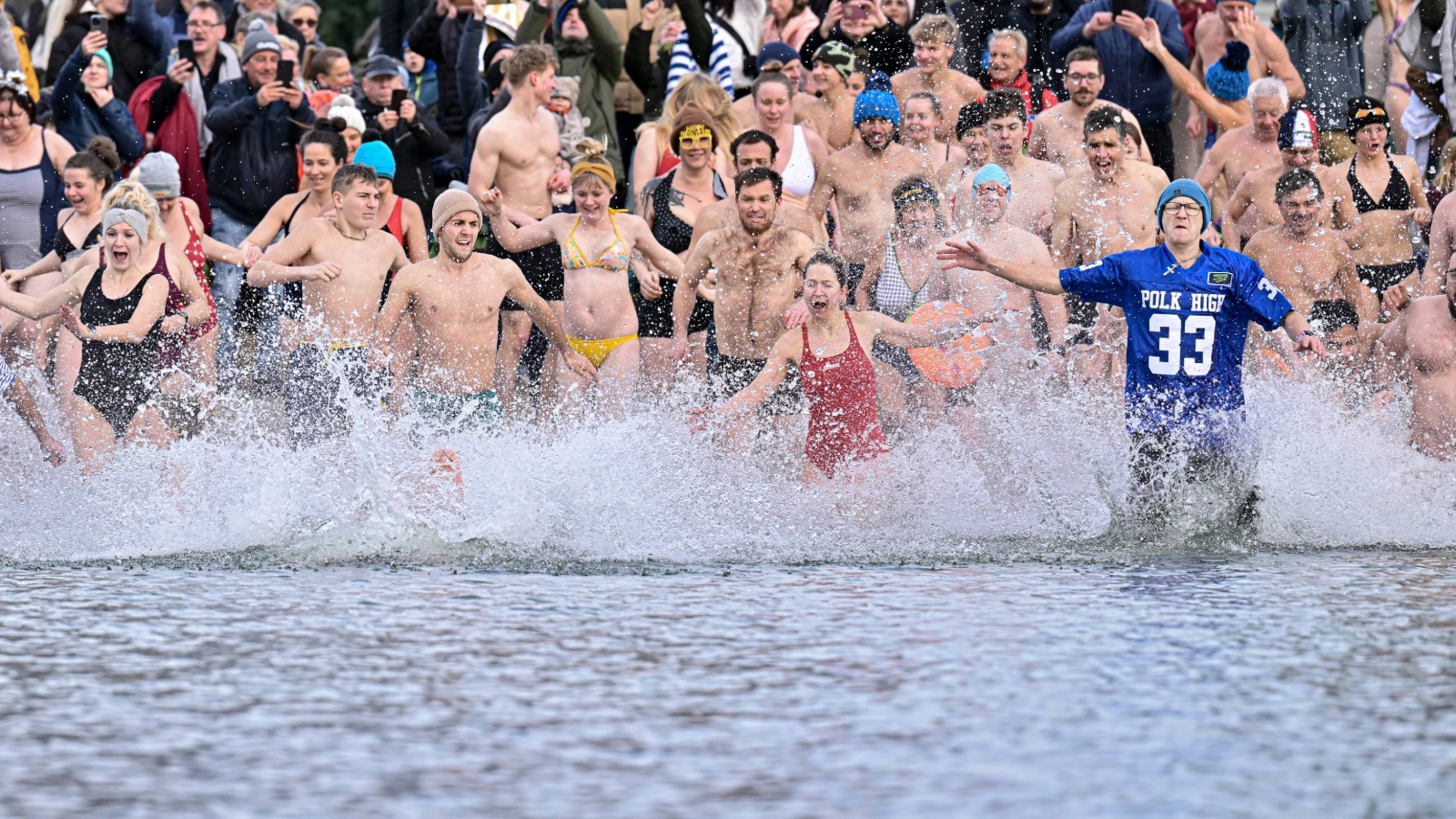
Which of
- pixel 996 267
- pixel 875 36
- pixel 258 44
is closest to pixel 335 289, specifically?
pixel 258 44

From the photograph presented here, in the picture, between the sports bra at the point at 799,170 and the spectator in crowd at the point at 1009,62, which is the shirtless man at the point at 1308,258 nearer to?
the spectator in crowd at the point at 1009,62

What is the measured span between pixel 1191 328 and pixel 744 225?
2.69 meters

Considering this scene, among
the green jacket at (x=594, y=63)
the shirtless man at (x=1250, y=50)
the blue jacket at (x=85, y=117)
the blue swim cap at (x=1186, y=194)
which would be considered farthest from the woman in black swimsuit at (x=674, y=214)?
the blue jacket at (x=85, y=117)

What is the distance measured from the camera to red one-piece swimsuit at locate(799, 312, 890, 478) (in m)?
11.3

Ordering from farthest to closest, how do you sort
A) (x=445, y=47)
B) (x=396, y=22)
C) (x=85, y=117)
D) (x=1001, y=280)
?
(x=396, y=22) → (x=445, y=47) → (x=85, y=117) → (x=1001, y=280)

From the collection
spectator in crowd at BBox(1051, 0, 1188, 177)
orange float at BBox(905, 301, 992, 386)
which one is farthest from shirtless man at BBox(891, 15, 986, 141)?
orange float at BBox(905, 301, 992, 386)

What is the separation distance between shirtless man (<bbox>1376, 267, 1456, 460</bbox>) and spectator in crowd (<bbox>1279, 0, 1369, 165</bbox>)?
3598mm

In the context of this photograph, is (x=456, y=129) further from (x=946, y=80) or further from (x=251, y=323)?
(x=946, y=80)

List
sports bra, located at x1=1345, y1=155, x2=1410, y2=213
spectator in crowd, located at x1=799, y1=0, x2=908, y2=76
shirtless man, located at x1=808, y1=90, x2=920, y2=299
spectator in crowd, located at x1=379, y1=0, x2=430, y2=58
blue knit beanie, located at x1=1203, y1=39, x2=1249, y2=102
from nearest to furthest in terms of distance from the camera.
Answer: shirtless man, located at x1=808, y1=90, x2=920, y2=299, sports bra, located at x1=1345, y1=155, x2=1410, y2=213, blue knit beanie, located at x1=1203, y1=39, x2=1249, y2=102, spectator in crowd, located at x1=799, y1=0, x2=908, y2=76, spectator in crowd, located at x1=379, y1=0, x2=430, y2=58

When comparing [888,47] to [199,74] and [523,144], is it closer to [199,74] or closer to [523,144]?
[523,144]

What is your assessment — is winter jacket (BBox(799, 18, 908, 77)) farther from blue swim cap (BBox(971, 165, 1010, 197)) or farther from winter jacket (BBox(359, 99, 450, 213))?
winter jacket (BBox(359, 99, 450, 213))

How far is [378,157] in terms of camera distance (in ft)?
45.1

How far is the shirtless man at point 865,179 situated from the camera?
13062 mm

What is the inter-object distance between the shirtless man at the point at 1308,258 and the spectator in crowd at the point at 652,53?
186 inches
